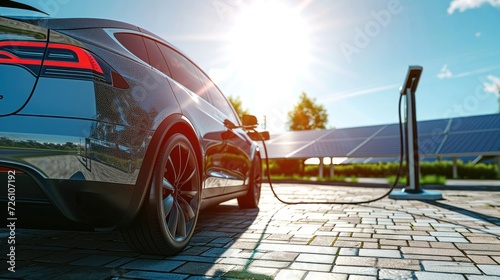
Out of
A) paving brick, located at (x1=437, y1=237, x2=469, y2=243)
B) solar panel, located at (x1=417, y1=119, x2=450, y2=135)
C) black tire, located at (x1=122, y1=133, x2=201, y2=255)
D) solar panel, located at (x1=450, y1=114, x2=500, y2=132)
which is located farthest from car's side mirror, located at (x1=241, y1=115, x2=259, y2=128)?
solar panel, located at (x1=417, y1=119, x2=450, y2=135)

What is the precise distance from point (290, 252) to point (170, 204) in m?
0.91

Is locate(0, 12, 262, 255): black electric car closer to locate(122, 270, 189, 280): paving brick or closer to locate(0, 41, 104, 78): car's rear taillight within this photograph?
locate(0, 41, 104, 78): car's rear taillight

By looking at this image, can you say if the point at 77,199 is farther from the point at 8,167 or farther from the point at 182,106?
the point at 182,106

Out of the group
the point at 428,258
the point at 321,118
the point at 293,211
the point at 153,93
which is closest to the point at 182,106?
the point at 153,93

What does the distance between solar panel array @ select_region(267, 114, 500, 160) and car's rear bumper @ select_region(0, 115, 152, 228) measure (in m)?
15.9

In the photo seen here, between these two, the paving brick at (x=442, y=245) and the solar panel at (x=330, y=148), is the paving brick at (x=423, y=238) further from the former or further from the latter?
the solar panel at (x=330, y=148)

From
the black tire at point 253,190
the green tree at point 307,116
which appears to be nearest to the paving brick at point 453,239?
the black tire at point 253,190

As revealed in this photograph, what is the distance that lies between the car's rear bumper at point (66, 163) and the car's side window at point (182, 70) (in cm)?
124

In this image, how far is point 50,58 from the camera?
2.01m

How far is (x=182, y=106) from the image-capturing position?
2.88 meters

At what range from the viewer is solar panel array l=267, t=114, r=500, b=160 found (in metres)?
17.4

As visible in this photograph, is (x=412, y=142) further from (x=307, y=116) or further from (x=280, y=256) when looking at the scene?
(x=307, y=116)

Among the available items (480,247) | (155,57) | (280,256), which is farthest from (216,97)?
(480,247)

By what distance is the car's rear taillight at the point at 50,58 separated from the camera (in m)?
1.95
